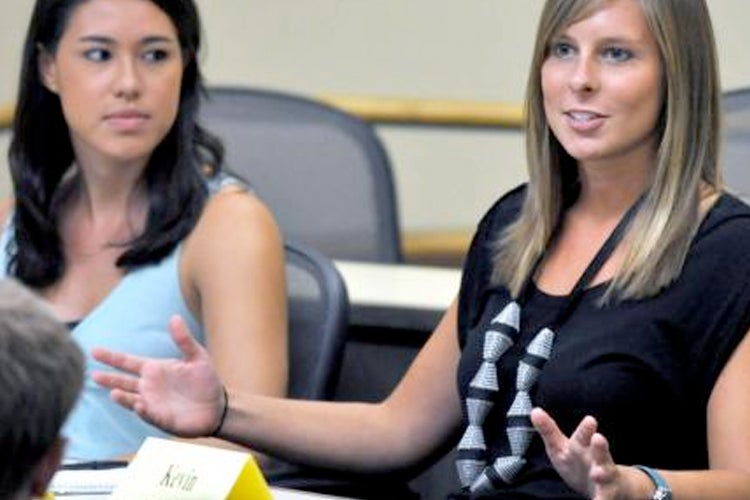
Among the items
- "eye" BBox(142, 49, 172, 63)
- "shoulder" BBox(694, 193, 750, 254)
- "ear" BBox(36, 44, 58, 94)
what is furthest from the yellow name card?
"ear" BBox(36, 44, 58, 94)

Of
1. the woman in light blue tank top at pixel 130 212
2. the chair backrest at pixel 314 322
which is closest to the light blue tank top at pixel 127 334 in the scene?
the woman in light blue tank top at pixel 130 212

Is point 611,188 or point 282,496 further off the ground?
point 611,188

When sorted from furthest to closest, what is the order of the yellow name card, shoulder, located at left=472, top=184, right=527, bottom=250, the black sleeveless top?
shoulder, located at left=472, top=184, right=527, bottom=250, the black sleeveless top, the yellow name card

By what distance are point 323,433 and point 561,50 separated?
628mm

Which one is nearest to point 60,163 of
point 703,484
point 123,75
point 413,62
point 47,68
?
point 47,68

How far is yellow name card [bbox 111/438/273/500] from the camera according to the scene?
2.14 meters

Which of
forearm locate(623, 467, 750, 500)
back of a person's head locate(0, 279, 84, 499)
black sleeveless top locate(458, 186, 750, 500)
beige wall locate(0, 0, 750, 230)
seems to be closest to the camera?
back of a person's head locate(0, 279, 84, 499)

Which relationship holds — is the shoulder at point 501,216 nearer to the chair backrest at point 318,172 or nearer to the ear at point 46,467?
the chair backrest at point 318,172

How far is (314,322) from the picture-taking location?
310cm

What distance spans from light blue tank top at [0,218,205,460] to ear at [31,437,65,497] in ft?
5.14

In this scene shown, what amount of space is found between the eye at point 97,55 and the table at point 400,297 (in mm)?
544

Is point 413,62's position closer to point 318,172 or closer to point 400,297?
point 318,172

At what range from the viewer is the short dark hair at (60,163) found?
3.21 meters

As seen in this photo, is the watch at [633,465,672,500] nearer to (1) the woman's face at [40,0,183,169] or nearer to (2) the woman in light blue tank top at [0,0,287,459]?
(2) the woman in light blue tank top at [0,0,287,459]
